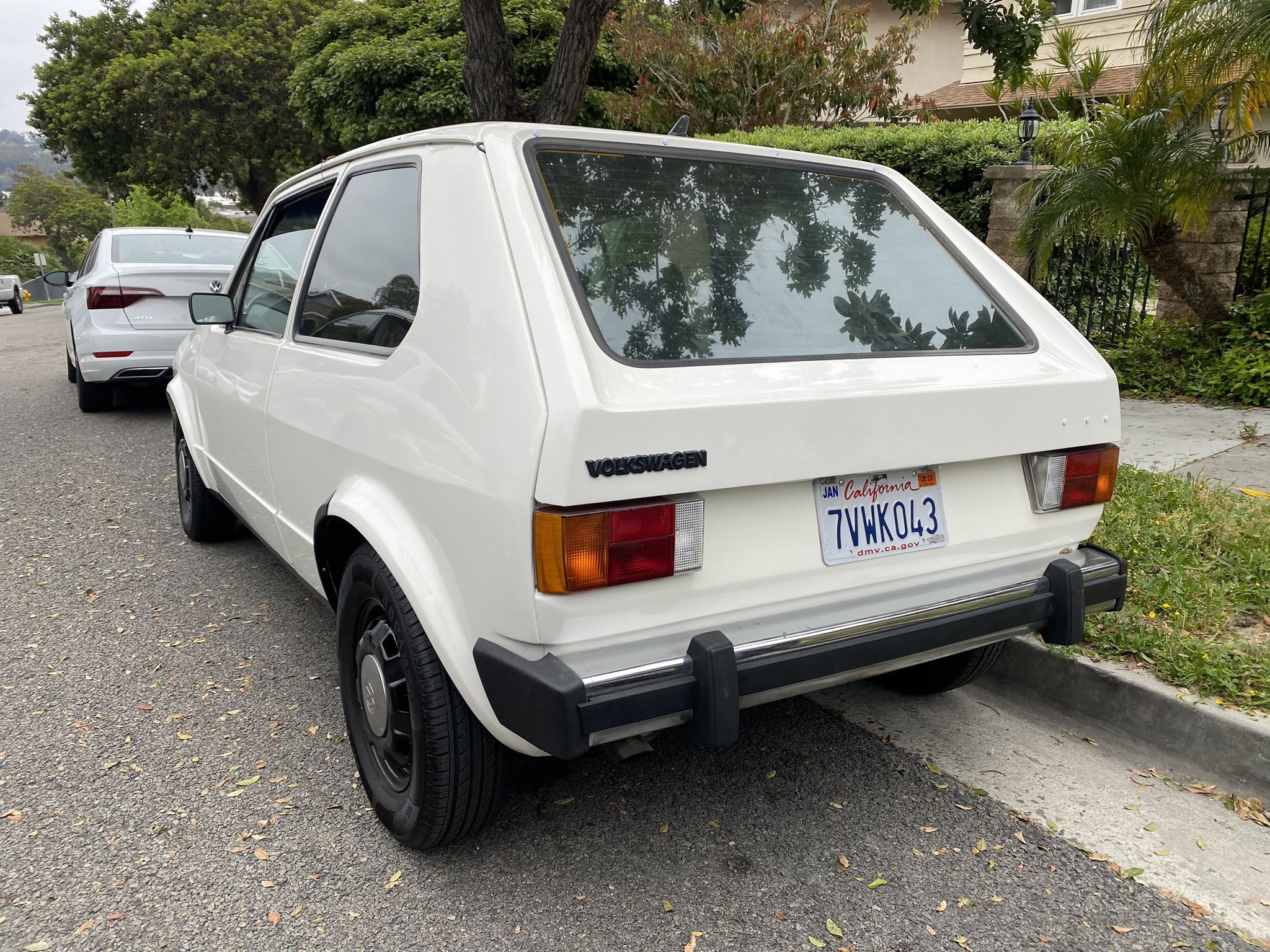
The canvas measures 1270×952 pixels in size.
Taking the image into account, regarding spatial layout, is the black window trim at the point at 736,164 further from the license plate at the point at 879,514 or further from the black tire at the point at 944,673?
the black tire at the point at 944,673

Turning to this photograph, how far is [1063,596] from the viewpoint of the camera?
253 centimetres

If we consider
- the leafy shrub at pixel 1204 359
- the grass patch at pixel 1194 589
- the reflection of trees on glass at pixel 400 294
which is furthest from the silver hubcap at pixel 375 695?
the leafy shrub at pixel 1204 359

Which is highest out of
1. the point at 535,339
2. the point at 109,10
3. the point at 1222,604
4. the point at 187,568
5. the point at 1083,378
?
the point at 109,10

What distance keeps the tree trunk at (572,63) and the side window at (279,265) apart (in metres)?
4.37

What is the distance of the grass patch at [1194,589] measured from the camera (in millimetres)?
3055

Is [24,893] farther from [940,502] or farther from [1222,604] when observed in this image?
[1222,604]

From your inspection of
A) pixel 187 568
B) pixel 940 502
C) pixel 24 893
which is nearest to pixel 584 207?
pixel 940 502

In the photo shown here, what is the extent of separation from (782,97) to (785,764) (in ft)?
41.6

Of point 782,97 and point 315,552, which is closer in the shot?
point 315,552

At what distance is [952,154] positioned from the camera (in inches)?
355

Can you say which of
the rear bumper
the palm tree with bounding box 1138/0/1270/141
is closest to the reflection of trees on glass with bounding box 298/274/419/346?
the rear bumper

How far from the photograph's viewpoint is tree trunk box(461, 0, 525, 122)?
7.52 metres

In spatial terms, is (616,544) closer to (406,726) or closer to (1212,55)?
(406,726)

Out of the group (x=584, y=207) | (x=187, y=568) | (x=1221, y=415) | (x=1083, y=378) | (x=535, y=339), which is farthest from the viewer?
(x=1221, y=415)
